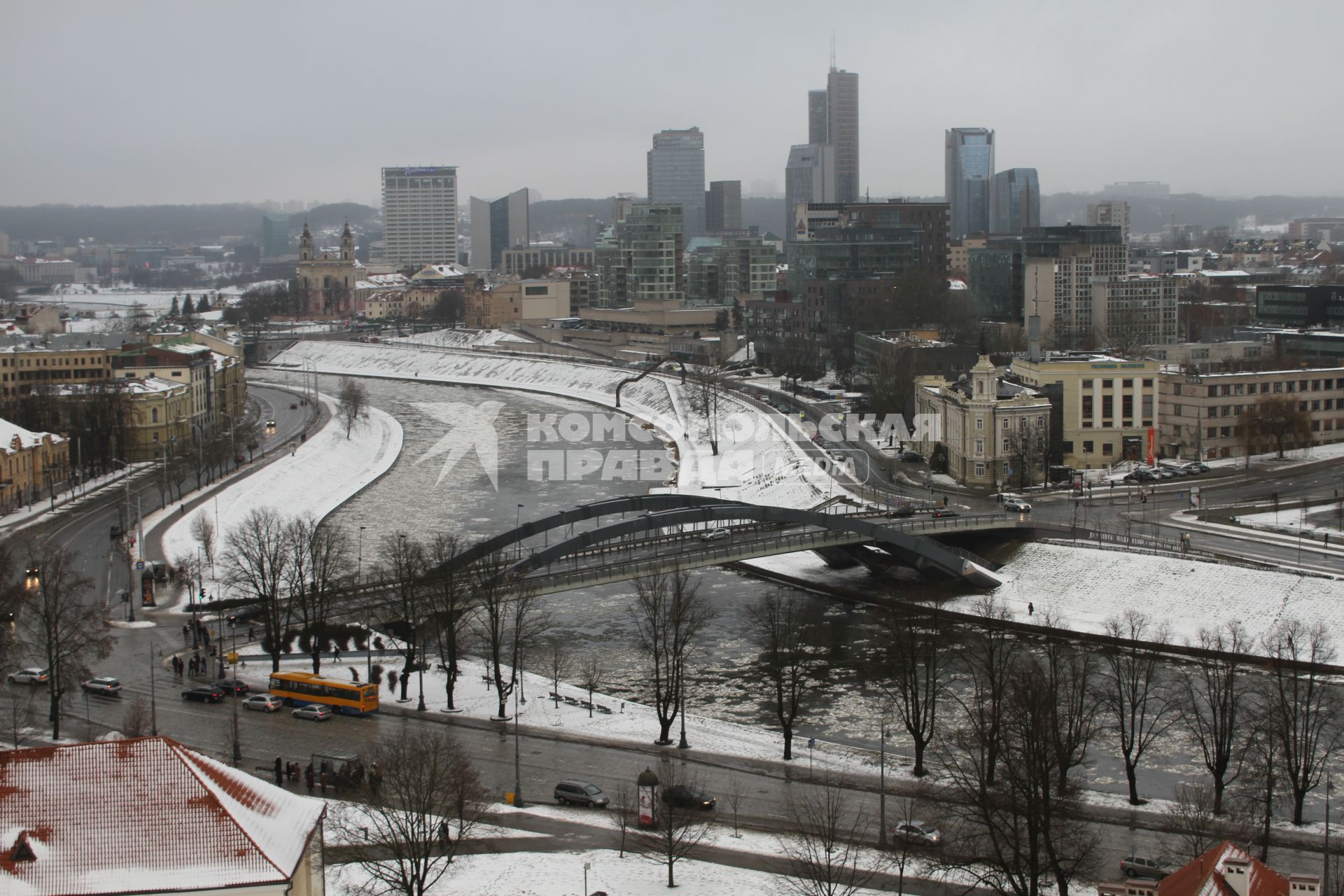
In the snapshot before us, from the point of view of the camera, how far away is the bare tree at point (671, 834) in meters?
18.0

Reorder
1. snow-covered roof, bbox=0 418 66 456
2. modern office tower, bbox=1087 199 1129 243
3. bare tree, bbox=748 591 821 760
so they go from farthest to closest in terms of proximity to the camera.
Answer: modern office tower, bbox=1087 199 1129 243, snow-covered roof, bbox=0 418 66 456, bare tree, bbox=748 591 821 760

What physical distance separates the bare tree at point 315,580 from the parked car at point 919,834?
12.0 metres

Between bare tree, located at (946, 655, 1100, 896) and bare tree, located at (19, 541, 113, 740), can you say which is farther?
bare tree, located at (19, 541, 113, 740)

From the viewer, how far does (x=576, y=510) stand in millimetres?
36219

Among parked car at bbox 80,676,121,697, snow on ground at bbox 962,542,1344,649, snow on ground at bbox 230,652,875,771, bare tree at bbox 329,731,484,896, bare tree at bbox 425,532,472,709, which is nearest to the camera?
bare tree at bbox 329,731,484,896

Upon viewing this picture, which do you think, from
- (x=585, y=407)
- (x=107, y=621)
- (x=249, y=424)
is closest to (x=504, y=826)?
(x=107, y=621)

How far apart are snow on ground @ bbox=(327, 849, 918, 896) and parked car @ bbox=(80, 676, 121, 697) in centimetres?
973

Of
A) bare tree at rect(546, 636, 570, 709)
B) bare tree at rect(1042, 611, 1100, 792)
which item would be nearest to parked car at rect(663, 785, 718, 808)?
bare tree at rect(1042, 611, 1100, 792)

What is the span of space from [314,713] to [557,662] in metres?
5.14

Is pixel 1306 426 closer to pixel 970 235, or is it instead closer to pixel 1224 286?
pixel 1224 286

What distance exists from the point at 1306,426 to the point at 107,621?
114ft

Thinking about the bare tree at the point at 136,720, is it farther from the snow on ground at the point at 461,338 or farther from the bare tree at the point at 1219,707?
the snow on ground at the point at 461,338

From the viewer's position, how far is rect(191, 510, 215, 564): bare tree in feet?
119

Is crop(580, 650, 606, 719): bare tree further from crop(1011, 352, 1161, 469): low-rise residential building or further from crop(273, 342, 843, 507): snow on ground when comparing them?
crop(1011, 352, 1161, 469): low-rise residential building
